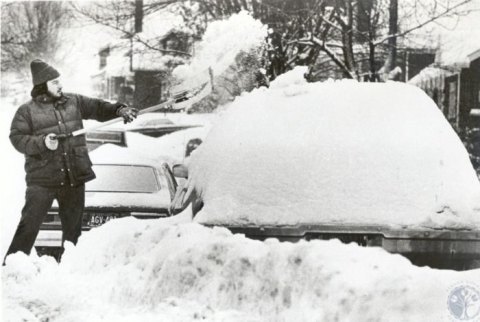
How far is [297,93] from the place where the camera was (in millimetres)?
4559

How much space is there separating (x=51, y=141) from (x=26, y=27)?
11.9m

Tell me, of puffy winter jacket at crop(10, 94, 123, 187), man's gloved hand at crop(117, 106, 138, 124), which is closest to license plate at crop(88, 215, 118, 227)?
puffy winter jacket at crop(10, 94, 123, 187)

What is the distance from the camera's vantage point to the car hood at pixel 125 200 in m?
6.39

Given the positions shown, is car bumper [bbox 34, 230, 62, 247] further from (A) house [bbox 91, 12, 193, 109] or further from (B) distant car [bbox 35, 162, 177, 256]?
(A) house [bbox 91, 12, 193, 109]

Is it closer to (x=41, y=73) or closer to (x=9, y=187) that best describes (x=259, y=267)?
(x=41, y=73)

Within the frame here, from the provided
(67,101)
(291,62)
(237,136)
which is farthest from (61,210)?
(291,62)

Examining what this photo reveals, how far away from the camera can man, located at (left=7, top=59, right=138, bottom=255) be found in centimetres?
562

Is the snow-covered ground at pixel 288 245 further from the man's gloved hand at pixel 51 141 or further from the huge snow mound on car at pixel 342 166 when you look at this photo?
the man's gloved hand at pixel 51 141

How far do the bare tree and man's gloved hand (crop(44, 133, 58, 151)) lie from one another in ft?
31.6

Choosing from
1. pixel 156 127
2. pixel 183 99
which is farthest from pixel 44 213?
pixel 156 127

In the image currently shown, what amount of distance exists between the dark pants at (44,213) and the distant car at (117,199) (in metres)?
0.47

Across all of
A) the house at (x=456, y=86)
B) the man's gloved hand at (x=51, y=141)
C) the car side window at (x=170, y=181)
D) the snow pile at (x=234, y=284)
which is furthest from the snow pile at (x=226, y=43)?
the house at (x=456, y=86)

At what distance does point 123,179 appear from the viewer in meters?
6.77

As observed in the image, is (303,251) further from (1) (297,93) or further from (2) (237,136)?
(1) (297,93)
